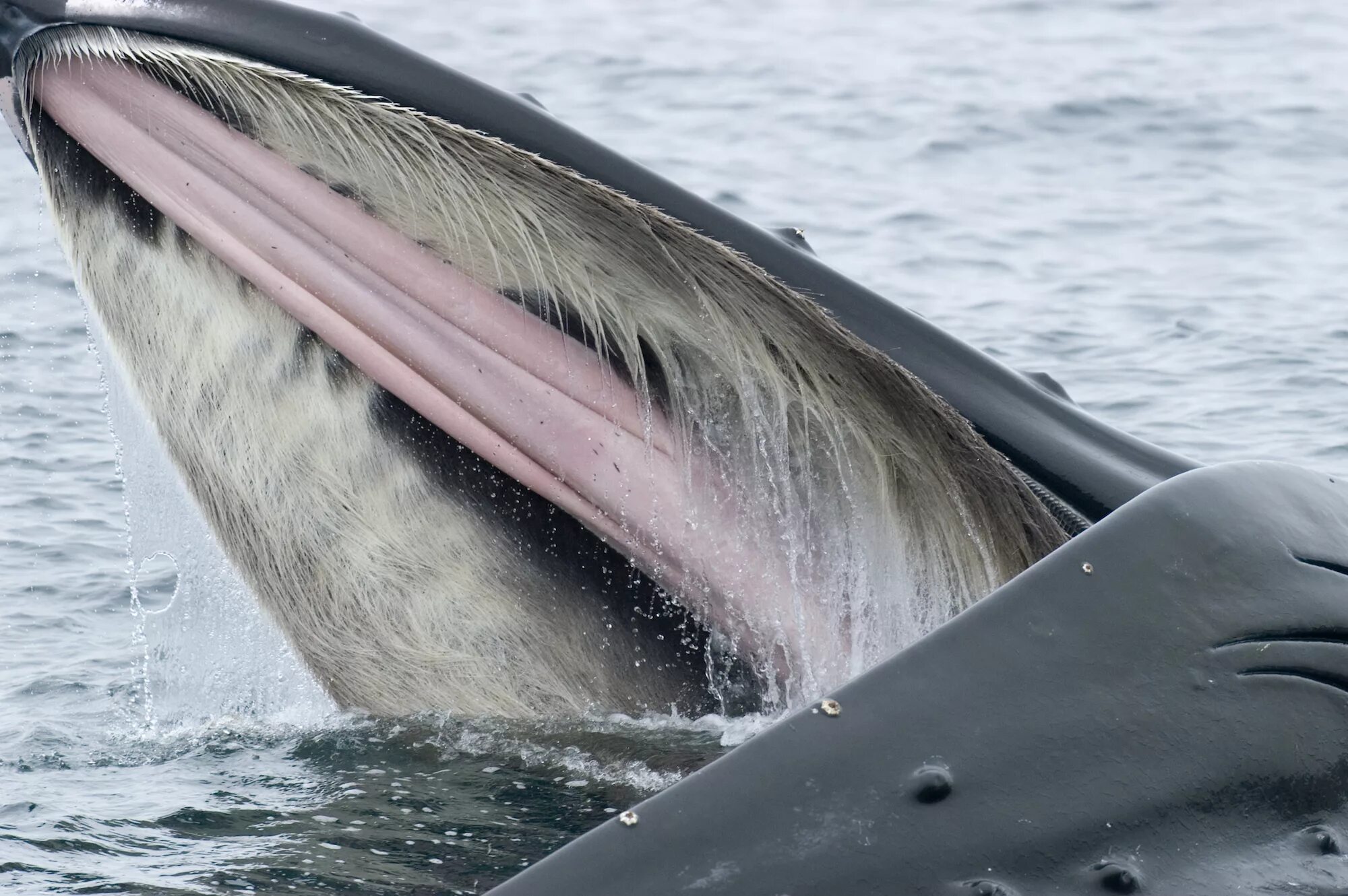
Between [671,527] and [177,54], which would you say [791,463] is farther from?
[177,54]

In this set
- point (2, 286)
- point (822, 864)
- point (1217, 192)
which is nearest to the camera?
point (822, 864)

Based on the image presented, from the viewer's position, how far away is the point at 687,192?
477cm

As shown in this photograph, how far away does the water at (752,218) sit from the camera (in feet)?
19.1

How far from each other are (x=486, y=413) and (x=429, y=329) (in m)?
0.31

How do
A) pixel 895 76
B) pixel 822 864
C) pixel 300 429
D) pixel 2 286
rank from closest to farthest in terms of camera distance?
pixel 822 864 → pixel 300 429 → pixel 2 286 → pixel 895 76

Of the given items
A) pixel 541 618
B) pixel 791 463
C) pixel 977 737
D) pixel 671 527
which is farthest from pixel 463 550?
pixel 977 737

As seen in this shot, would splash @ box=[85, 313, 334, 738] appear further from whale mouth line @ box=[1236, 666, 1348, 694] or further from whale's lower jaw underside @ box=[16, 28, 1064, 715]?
whale mouth line @ box=[1236, 666, 1348, 694]

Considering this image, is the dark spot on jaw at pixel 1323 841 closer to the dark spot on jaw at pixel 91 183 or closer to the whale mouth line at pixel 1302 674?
the whale mouth line at pixel 1302 674

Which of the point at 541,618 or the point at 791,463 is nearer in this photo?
the point at 791,463

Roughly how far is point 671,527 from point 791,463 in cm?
47

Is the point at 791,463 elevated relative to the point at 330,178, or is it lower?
lower

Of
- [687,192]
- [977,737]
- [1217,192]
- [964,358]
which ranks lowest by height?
Result: [1217,192]

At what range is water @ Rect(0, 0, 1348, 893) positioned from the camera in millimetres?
5812

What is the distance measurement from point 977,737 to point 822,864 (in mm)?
474
